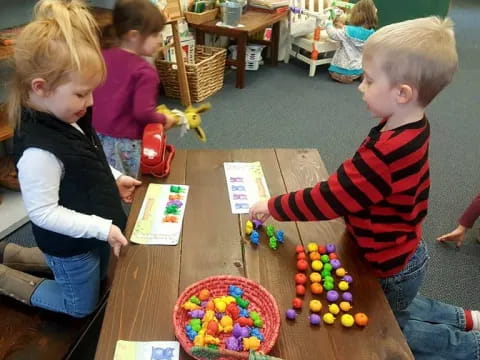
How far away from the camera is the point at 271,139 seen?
2.97m

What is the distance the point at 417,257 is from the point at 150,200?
75 cm

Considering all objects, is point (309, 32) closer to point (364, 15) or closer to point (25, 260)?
point (364, 15)

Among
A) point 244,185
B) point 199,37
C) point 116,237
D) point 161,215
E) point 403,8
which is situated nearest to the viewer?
point 116,237

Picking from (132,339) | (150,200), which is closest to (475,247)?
(150,200)

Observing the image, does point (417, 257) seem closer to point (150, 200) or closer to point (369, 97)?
point (369, 97)

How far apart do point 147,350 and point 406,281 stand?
720 mm

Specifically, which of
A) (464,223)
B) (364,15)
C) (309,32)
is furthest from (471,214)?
(309,32)

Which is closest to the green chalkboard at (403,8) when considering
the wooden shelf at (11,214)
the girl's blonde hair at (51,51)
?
the wooden shelf at (11,214)

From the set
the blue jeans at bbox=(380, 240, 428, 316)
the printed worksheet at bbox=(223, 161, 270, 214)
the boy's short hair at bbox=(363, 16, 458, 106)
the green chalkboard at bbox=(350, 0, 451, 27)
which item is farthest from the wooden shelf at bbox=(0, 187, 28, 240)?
the green chalkboard at bbox=(350, 0, 451, 27)

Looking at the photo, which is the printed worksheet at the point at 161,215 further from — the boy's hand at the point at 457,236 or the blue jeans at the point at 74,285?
the boy's hand at the point at 457,236

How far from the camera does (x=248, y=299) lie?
0.95m

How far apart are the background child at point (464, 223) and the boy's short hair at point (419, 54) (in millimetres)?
1135

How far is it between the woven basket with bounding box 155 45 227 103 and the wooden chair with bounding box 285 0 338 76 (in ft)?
3.06

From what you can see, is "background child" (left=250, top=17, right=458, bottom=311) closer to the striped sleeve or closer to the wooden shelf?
the striped sleeve
